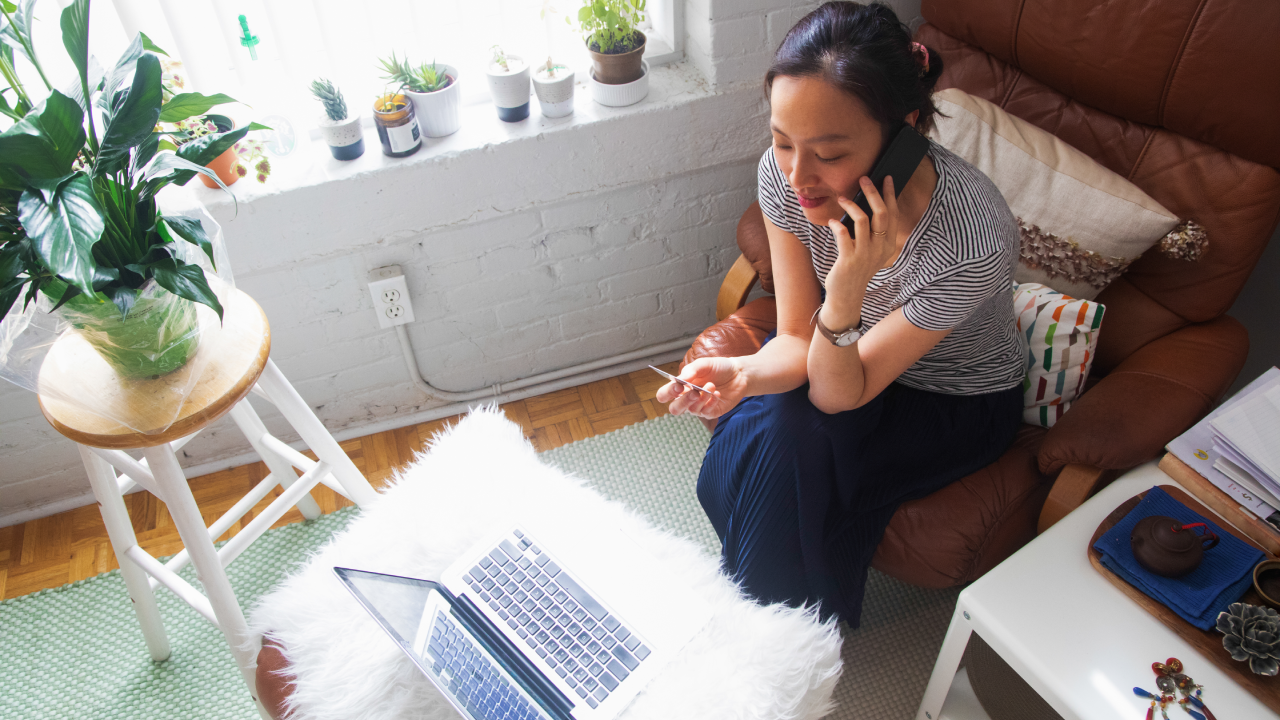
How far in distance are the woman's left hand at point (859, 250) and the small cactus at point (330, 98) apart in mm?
997

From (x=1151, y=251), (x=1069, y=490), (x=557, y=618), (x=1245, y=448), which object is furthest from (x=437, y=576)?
(x=1151, y=251)

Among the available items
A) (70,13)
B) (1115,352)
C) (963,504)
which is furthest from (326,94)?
(1115,352)

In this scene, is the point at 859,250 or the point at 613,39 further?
the point at 613,39

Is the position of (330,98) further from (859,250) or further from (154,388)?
(859,250)

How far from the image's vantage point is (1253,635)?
1021 mm

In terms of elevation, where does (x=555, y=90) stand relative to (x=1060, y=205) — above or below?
above

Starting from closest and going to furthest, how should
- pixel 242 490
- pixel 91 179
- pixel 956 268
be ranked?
pixel 91 179 < pixel 956 268 < pixel 242 490

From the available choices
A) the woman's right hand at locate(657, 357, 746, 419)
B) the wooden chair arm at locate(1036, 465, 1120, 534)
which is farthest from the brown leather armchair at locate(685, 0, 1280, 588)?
the woman's right hand at locate(657, 357, 746, 419)

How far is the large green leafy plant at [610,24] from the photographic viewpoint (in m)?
1.60

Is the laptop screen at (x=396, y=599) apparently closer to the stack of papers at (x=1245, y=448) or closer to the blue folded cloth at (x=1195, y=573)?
the blue folded cloth at (x=1195, y=573)

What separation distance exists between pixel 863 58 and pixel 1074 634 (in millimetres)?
794

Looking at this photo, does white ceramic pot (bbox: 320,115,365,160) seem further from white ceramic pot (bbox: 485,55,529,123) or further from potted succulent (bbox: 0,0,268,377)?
potted succulent (bbox: 0,0,268,377)

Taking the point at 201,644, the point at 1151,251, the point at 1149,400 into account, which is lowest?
the point at 201,644

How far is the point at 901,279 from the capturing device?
1268mm
